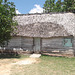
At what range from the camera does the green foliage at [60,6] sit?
25.9 metres

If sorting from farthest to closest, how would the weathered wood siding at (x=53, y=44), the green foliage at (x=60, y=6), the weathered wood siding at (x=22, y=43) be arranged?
the green foliage at (x=60, y=6)
the weathered wood siding at (x=22, y=43)
the weathered wood siding at (x=53, y=44)

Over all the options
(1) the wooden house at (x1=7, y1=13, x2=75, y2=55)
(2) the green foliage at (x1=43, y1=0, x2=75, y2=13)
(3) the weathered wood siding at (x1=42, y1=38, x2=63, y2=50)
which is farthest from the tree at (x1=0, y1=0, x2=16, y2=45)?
(2) the green foliage at (x1=43, y1=0, x2=75, y2=13)

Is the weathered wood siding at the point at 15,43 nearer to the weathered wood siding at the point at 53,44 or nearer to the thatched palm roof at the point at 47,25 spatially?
the thatched palm roof at the point at 47,25

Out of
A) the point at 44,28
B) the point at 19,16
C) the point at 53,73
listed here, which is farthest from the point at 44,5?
the point at 53,73

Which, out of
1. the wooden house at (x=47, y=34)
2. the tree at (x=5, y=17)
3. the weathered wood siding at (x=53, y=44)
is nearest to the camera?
the tree at (x=5, y=17)

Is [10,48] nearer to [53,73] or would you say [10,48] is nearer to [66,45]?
[66,45]

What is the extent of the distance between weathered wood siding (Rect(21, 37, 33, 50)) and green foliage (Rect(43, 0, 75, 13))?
14.0 meters

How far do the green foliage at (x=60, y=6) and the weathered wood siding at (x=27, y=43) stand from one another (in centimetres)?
1397

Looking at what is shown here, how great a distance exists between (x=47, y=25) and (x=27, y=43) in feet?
12.5

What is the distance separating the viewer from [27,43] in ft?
48.4

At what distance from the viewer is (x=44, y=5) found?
3241 cm

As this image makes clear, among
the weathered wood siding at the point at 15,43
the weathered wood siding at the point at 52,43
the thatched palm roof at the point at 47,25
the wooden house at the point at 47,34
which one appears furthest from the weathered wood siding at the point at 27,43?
the weathered wood siding at the point at 52,43

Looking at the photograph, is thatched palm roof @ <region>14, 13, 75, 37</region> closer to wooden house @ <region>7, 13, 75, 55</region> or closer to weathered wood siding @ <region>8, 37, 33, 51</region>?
wooden house @ <region>7, 13, 75, 55</region>

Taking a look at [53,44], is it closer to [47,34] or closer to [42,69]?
[47,34]
